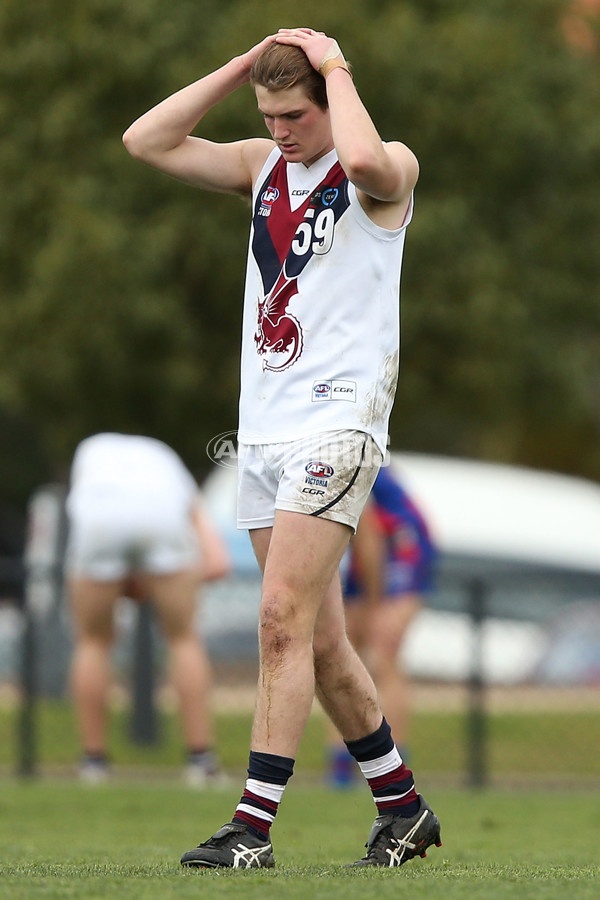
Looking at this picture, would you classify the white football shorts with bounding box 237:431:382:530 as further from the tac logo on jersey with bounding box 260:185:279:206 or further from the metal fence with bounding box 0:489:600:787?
the metal fence with bounding box 0:489:600:787

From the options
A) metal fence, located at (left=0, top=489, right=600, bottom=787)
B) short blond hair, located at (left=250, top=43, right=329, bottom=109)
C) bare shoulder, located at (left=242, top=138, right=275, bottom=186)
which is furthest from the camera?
metal fence, located at (left=0, top=489, right=600, bottom=787)

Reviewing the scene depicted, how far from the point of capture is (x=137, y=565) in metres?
8.45

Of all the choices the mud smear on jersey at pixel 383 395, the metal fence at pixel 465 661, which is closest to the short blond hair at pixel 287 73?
the mud smear on jersey at pixel 383 395

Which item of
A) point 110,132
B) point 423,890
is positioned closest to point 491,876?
point 423,890

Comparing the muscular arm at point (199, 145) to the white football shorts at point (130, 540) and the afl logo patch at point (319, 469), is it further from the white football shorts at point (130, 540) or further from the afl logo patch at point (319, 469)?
the white football shorts at point (130, 540)

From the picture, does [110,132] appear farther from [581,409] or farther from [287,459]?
[287,459]

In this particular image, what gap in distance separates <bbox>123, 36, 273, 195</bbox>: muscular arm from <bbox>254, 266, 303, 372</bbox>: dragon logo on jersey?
0.46 meters

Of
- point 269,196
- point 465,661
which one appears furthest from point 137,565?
point 269,196

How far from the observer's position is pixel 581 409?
21.3m

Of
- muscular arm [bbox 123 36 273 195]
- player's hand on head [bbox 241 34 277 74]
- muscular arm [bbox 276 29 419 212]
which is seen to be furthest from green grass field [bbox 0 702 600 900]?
player's hand on head [bbox 241 34 277 74]

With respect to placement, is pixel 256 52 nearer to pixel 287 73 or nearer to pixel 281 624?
pixel 287 73

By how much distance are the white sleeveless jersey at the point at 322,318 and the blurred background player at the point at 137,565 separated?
4.21 m

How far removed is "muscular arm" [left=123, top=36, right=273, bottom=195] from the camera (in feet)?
14.9

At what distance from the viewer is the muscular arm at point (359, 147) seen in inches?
158
